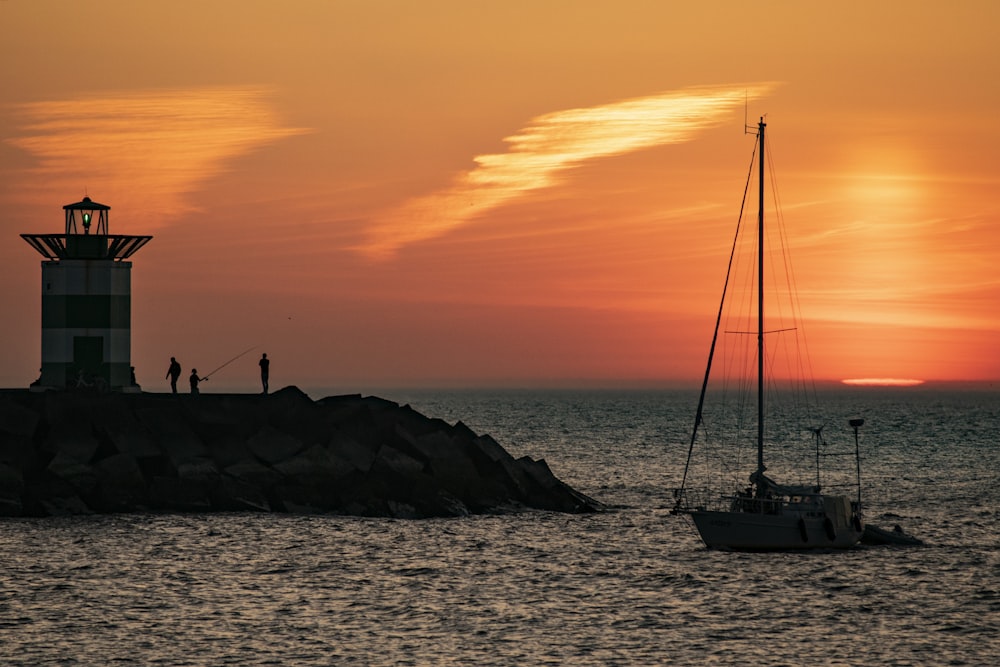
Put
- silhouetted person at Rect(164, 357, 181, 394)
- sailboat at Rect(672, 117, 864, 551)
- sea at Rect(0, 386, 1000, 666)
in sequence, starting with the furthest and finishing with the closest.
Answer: silhouetted person at Rect(164, 357, 181, 394)
sailboat at Rect(672, 117, 864, 551)
sea at Rect(0, 386, 1000, 666)

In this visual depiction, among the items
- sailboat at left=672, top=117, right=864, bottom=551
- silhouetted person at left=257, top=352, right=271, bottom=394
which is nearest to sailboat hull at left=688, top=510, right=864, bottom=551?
sailboat at left=672, top=117, right=864, bottom=551

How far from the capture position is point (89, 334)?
45812 mm

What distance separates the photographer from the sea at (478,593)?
24922mm

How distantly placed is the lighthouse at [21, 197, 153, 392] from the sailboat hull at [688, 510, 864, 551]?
2080cm

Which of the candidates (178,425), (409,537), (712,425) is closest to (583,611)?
(409,537)

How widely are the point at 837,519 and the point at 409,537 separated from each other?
11883 millimetres

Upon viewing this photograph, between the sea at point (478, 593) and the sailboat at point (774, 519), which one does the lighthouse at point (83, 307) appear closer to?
the sea at point (478, 593)

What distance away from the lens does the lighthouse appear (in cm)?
4569

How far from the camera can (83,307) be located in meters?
45.8

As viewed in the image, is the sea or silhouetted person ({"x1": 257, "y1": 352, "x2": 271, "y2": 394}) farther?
silhouetted person ({"x1": 257, "y1": 352, "x2": 271, "y2": 394})

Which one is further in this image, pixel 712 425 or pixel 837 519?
pixel 712 425

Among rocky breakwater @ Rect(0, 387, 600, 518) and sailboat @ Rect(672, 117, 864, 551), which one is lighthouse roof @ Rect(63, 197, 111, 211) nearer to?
rocky breakwater @ Rect(0, 387, 600, 518)

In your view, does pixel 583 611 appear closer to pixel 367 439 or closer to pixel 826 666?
pixel 826 666

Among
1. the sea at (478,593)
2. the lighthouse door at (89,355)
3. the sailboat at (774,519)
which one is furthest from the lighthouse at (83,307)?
the sailboat at (774,519)
